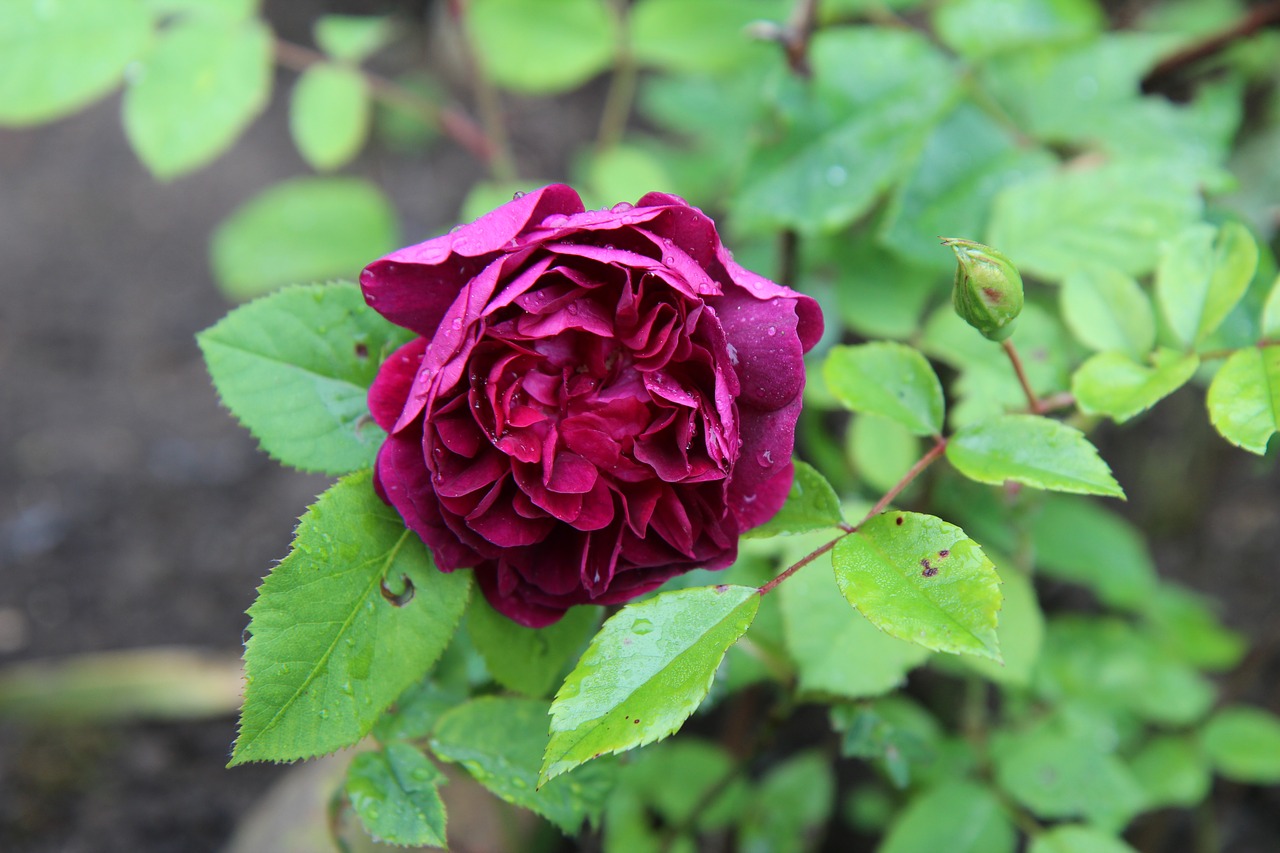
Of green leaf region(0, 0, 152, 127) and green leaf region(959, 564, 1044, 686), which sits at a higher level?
green leaf region(0, 0, 152, 127)

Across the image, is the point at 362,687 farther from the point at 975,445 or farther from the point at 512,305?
the point at 975,445

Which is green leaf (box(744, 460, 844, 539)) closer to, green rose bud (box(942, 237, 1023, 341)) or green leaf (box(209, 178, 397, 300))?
green rose bud (box(942, 237, 1023, 341))

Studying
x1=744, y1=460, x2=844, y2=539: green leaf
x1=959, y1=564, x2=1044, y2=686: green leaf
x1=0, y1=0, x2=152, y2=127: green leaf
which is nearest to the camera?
x1=744, y1=460, x2=844, y2=539: green leaf

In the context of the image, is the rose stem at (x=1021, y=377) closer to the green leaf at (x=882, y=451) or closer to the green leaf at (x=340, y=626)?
the green leaf at (x=882, y=451)

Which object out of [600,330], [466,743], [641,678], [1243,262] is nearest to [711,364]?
[600,330]


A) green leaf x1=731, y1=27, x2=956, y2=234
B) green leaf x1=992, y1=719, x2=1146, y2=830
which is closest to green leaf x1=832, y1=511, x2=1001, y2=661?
green leaf x1=731, y1=27, x2=956, y2=234

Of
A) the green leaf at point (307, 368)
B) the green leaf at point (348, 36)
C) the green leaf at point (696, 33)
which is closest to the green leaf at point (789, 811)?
the green leaf at point (307, 368)
